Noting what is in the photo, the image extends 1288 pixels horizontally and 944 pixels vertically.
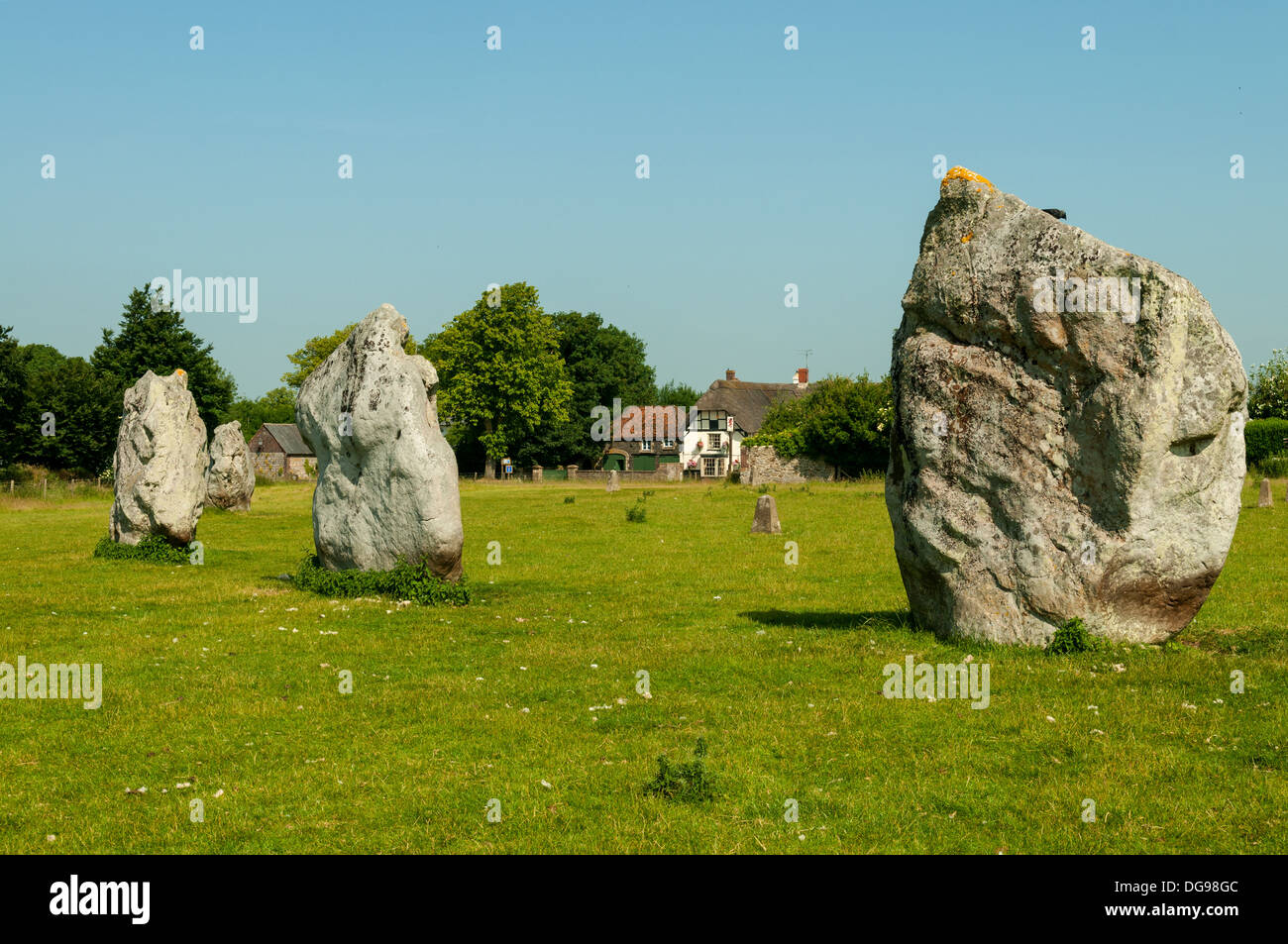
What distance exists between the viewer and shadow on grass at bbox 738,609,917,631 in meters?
14.8

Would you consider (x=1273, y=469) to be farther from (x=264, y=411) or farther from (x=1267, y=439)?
(x=264, y=411)

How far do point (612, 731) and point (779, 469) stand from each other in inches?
2737

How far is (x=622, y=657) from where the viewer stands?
13.5 meters

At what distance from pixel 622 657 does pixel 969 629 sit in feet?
13.9

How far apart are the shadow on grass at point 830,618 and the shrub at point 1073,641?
6.89ft

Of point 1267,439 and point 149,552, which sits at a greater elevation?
point 1267,439

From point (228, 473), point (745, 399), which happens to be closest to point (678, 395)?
point (745, 399)

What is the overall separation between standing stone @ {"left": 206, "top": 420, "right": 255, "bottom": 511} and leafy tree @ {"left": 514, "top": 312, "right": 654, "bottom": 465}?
5019 centimetres

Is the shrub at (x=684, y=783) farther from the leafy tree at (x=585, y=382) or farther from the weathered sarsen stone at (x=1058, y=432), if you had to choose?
the leafy tree at (x=585, y=382)

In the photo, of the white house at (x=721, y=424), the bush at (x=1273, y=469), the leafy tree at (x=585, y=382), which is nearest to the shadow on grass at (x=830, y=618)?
the bush at (x=1273, y=469)

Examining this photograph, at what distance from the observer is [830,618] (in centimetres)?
1600

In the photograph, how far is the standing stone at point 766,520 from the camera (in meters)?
29.9

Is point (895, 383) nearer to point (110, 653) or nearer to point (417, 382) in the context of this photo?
point (417, 382)
